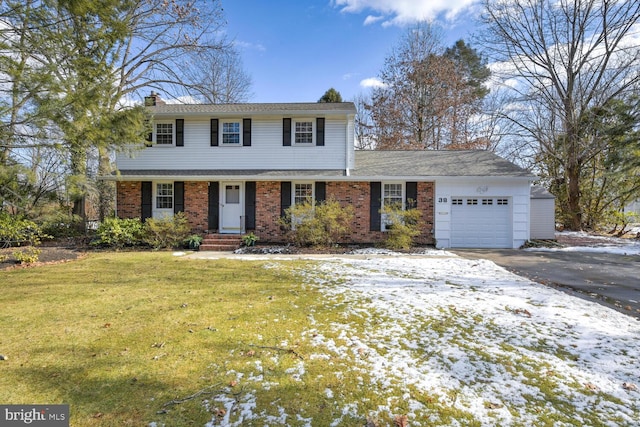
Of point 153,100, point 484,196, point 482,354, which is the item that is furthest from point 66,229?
point 484,196

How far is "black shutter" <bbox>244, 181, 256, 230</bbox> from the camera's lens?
40.9ft

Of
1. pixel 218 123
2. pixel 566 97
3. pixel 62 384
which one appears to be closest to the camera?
pixel 62 384

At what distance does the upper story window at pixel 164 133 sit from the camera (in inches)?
512

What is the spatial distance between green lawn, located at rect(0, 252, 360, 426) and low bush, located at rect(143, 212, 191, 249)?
477 centimetres

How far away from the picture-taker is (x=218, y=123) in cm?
1286

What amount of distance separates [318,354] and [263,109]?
37.5 feet

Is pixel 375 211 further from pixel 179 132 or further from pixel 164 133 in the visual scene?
pixel 164 133

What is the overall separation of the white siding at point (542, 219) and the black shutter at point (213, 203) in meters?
13.8

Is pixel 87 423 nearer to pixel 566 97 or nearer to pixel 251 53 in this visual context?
pixel 251 53

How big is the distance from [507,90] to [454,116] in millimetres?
3549

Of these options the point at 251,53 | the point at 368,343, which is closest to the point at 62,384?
the point at 368,343

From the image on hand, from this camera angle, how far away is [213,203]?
41.3ft

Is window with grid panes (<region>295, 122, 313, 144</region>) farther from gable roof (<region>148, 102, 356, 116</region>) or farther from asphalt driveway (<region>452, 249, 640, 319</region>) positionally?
asphalt driveway (<region>452, 249, 640, 319</region>)

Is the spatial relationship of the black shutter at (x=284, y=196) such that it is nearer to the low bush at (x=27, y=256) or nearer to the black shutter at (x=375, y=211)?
the black shutter at (x=375, y=211)
